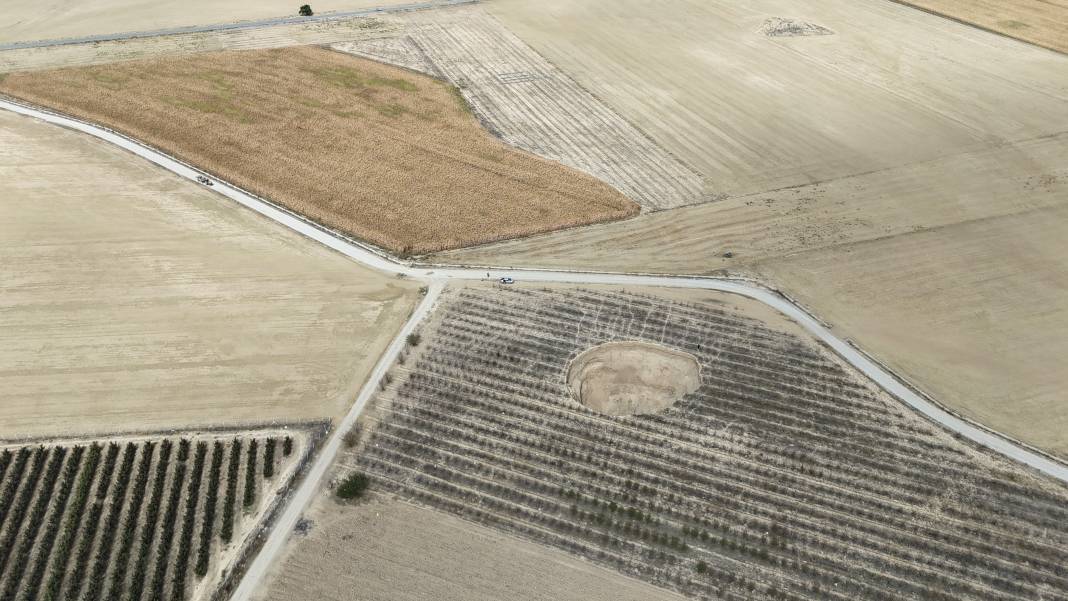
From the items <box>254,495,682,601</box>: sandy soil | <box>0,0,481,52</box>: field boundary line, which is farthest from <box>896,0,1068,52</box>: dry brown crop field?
<box>254,495,682,601</box>: sandy soil

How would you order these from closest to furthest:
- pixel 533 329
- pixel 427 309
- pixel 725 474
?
pixel 725 474 → pixel 533 329 → pixel 427 309

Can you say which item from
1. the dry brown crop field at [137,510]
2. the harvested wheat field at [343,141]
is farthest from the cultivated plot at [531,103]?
the dry brown crop field at [137,510]

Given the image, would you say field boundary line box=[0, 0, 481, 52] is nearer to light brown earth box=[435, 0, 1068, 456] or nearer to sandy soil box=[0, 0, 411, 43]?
sandy soil box=[0, 0, 411, 43]

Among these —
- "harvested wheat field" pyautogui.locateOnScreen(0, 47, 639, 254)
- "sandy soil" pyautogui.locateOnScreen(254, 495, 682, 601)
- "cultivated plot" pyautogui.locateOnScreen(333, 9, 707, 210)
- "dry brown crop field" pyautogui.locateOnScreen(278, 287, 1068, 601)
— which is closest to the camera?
"sandy soil" pyautogui.locateOnScreen(254, 495, 682, 601)

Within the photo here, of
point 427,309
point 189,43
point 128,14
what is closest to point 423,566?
point 427,309

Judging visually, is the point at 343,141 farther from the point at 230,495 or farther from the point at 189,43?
the point at 230,495

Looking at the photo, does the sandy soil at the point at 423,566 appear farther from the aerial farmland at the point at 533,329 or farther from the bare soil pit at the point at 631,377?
the bare soil pit at the point at 631,377
